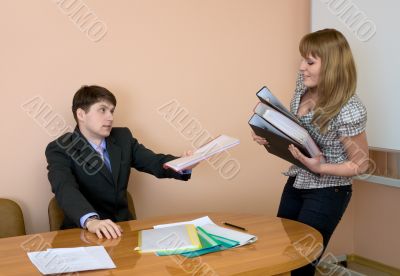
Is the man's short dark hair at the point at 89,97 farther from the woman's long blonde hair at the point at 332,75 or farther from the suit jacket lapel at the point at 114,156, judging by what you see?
the woman's long blonde hair at the point at 332,75

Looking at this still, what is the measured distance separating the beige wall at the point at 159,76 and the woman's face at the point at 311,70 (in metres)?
0.91

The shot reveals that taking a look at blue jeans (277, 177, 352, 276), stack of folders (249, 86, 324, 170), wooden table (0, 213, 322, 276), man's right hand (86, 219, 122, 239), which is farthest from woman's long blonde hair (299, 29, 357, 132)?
man's right hand (86, 219, 122, 239)

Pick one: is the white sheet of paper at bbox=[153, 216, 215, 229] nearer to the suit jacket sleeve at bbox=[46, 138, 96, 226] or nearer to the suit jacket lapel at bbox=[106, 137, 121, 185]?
the suit jacket sleeve at bbox=[46, 138, 96, 226]

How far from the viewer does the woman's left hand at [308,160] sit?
6.91 ft

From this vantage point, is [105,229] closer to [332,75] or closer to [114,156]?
[114,156]

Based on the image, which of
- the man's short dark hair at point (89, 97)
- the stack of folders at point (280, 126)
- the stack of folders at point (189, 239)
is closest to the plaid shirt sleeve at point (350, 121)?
the stack of folders at point (280, 126)

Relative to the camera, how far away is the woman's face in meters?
2.24

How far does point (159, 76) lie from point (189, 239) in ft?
4.27

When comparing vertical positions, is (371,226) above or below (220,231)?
below

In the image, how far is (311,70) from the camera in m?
2.26

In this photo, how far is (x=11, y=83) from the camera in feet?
8.15

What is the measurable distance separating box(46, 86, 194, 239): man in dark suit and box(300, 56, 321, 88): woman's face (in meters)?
0.72

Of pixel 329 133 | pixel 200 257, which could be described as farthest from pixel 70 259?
pixel 329 133

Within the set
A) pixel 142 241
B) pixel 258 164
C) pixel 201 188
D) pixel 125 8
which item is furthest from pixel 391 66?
pixel 142 241
